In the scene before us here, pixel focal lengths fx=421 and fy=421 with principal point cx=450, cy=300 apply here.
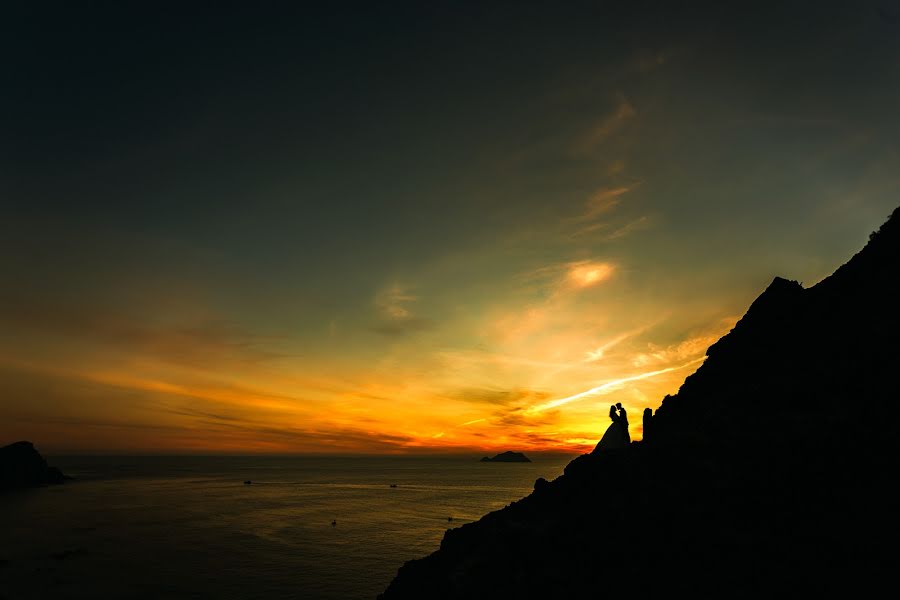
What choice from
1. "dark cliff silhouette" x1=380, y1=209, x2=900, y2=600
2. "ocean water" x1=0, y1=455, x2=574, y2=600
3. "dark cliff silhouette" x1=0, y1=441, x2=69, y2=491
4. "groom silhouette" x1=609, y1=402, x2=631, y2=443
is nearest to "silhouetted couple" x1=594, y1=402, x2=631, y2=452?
"groom silhouette" x1=609, y1=402, x2=631, y2=443

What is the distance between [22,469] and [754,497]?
243m

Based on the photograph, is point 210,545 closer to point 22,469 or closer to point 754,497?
point 754,497

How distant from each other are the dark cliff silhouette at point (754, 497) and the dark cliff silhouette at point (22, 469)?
22100cm

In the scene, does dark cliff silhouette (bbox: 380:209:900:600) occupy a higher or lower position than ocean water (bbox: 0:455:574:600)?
higher

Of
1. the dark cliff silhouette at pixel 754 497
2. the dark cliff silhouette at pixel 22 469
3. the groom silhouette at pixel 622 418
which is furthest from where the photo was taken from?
the dark cliff silhouette at pixel 22 469

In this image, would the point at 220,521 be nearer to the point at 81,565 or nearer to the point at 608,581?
the point at 81,565

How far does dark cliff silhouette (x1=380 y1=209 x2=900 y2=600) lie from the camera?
1633cm

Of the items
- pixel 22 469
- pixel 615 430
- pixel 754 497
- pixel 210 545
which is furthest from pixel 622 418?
pixel 22 469

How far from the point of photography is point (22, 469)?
548 ft

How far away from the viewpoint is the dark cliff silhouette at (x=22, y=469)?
163000 millimetres

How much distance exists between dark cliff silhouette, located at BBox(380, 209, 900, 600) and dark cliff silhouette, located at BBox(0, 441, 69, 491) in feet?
725

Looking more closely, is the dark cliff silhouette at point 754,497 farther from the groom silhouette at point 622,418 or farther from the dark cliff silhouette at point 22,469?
Answer: the dark cliff silhouette at point 22,469

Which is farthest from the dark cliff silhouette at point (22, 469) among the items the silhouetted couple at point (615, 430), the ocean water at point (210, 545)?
the silhouetted couple at point (615, 430)

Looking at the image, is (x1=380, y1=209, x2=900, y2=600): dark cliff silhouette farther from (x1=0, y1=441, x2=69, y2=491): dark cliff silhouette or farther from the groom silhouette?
(x1=0, y1=441, x2=69, y2=491): dark cliff silhouette
